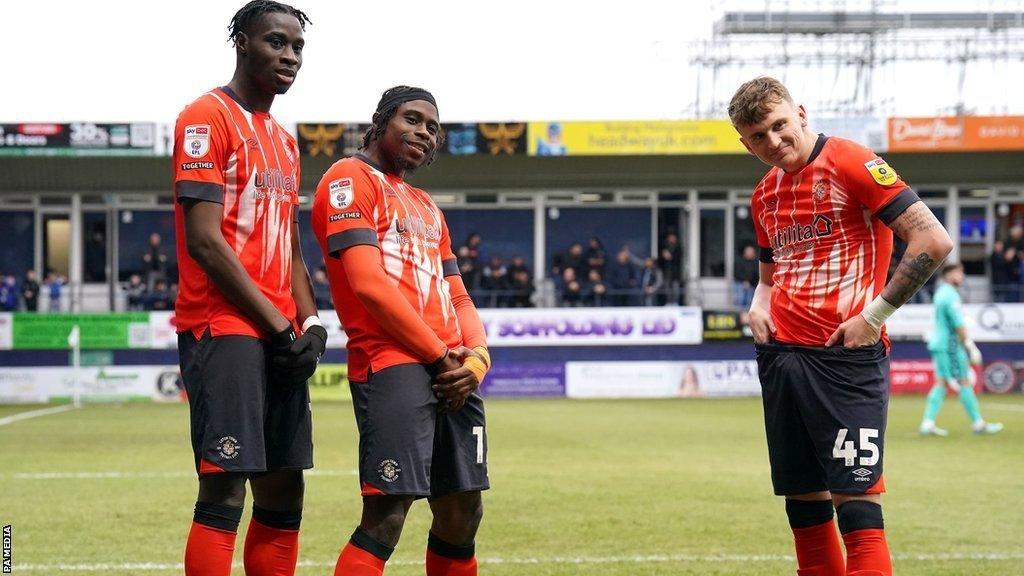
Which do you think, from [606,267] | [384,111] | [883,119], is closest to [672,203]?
[606,267]

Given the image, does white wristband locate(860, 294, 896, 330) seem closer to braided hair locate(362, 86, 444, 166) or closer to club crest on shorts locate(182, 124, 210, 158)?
braided hair locate(362, 86, 444, 166)

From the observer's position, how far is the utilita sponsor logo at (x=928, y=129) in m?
29.7

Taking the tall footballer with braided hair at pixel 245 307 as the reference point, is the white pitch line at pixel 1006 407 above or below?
below

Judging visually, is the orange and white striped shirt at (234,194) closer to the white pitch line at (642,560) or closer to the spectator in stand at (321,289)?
the white pitch line at (642,560)

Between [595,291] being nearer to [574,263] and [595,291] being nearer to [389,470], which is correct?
[574,263]

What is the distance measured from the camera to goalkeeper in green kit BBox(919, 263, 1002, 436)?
1534 centimetres

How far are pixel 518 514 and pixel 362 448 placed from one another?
14.2 ft

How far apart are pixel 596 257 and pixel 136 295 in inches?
475

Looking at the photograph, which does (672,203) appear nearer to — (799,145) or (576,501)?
(576,501)

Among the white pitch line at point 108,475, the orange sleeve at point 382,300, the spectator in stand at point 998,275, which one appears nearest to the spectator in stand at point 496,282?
the spectator in stand at point 998,275

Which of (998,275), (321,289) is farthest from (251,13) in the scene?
(998,275)

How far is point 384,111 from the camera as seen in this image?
15.2 feet

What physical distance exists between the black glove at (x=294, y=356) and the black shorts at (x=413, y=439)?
0.22 m

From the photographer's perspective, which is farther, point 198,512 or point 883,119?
point 883,119
